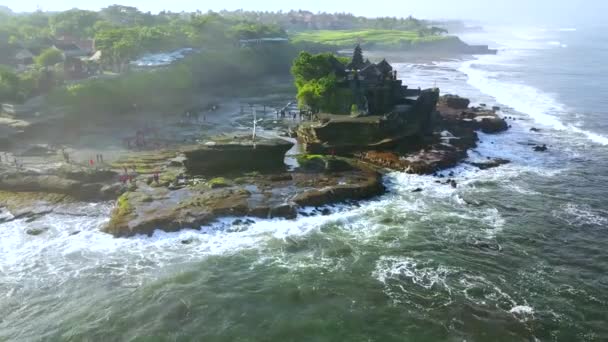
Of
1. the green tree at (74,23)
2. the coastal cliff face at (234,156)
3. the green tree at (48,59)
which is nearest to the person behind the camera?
the coastal cliff face at (234,156)

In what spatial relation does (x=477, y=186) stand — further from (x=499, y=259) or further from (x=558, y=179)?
(x=499, y=259)

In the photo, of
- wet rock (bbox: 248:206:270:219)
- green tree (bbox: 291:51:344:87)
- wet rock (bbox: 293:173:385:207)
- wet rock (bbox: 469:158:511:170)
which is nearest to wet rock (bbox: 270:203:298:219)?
wet rock (bbox: 248:206:270:219)

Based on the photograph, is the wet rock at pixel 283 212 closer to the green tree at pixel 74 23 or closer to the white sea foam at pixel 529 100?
the white sea foam at pixel 529 100

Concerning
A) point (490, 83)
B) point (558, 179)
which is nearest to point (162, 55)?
point (490, 83)

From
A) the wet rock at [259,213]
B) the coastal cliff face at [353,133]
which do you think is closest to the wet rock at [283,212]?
the wet rock at [259,213]

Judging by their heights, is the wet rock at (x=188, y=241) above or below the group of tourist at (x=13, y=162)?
below
